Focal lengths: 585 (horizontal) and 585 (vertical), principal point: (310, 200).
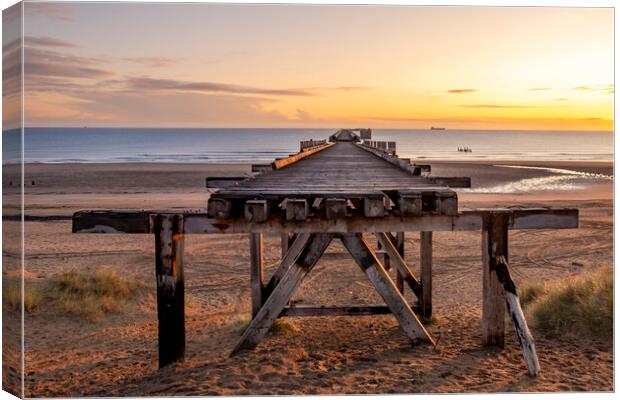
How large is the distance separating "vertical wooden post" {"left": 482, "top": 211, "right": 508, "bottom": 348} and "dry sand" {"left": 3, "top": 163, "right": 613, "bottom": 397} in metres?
0.35

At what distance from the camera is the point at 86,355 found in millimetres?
7121

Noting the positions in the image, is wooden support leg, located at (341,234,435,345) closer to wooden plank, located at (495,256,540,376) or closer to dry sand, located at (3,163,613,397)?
dry sand, located at (3,163,613,397)

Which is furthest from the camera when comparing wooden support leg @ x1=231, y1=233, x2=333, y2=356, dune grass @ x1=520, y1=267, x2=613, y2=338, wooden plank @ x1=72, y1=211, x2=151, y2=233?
dune grass @ x1=520, y1=267, x2=613, y2=338

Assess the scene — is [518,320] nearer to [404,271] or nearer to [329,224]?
[329,224]

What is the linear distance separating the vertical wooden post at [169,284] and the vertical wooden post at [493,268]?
2.95m

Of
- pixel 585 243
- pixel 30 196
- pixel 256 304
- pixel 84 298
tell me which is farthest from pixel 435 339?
pixel 30 196

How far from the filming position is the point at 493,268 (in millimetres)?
5809

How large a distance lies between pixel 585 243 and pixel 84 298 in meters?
12.3

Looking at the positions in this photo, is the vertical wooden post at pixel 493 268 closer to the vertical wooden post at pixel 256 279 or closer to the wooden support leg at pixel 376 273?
the wooden support leg at pixel 376 273

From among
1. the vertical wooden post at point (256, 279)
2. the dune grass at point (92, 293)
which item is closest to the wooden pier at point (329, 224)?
the vertical wooden post at point (256, 279)

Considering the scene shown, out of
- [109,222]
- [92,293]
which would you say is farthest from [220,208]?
[92,293]

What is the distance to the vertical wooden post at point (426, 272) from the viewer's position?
7911 mm

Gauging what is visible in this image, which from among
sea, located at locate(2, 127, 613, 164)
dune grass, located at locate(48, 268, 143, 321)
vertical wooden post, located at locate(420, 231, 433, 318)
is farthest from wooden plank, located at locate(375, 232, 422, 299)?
sea, located at locate(2, 127, 613, 164)

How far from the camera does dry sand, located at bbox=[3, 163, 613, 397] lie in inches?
223
